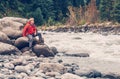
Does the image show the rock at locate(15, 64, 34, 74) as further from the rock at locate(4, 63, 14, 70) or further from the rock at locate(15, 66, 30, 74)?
the rock at locate(4, 63, 14, 70)

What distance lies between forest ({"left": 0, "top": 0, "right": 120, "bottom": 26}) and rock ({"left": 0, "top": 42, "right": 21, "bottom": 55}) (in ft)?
41.3

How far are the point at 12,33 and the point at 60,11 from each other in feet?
75.8

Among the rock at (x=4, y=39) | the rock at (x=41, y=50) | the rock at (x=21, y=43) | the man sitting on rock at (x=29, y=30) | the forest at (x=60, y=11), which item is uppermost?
the man sitting on rock at (x=29, y=30)

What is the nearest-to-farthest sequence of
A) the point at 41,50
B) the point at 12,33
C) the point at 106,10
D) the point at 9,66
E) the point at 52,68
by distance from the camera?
the point at 52,68 → the point at 9,66 → the point at 41,50 → the point at 12,33 → the point at 106,10

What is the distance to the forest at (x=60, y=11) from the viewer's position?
2912 cm

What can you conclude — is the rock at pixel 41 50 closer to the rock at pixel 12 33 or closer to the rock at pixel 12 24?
the rock at pixel 12 33

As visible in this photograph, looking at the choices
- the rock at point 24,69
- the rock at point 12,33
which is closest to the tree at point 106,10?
the rock at point 12,33

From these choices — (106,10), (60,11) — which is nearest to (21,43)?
(106,10)

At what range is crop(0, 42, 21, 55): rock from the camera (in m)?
15.8

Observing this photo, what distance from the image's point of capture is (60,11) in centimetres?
4012

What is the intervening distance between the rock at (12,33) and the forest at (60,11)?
37.8 feet

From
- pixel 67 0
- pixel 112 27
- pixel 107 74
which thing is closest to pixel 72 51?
pixel 107 74

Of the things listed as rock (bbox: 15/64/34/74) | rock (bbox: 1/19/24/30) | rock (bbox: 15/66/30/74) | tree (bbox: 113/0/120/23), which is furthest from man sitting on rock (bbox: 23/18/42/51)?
tree (bbox: 113/0/120/23)

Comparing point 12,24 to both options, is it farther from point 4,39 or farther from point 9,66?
point 9,66
